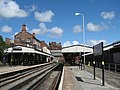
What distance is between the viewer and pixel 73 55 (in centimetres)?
8225

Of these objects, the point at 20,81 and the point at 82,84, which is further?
the point at 20,81

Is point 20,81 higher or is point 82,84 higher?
point 82,84

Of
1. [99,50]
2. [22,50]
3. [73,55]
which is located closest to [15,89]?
[99,50]

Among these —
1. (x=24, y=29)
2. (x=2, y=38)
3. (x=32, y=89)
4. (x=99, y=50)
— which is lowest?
(x=32, y=89)

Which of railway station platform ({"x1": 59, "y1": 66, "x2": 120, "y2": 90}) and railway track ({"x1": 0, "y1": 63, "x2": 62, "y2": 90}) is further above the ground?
railway station platform ({"x1": 59, "y1": 66, "x2": 120, "y2": 90})

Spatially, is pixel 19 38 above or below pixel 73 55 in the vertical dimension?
above

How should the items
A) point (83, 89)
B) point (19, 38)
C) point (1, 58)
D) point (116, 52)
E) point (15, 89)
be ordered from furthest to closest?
point (19, 38), point (1, 58), point (116, 52), point (15, 89), point (83, 89)

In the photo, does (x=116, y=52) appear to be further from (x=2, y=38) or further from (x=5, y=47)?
(x=2, y=38)

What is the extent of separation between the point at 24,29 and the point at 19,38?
15.5ft

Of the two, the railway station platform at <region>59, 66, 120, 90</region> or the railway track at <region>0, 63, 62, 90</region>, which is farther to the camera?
the railway track at <region>0, 63, 62, 90</region>

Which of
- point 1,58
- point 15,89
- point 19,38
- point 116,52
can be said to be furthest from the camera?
point 19,38

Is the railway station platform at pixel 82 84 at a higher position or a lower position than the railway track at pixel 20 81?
higher

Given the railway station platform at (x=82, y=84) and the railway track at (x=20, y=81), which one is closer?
the railway station platform at (x=82, y=84)

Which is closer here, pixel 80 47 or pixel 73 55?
pixel 80 47
